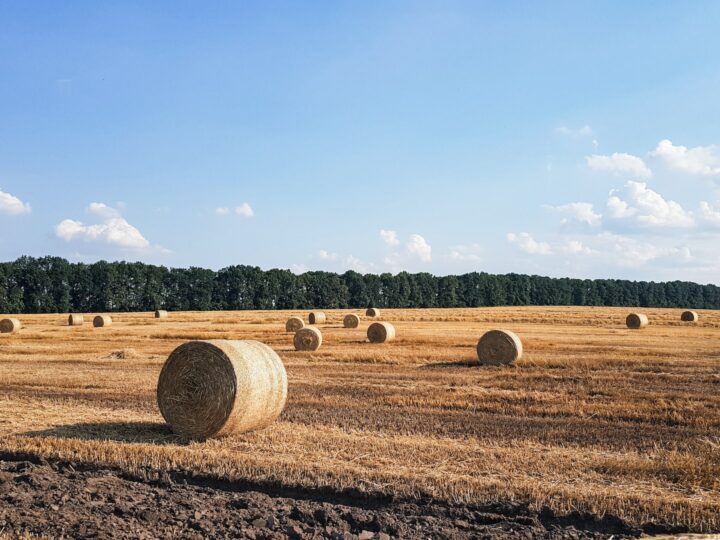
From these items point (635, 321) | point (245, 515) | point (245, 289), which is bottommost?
point (245, 515)

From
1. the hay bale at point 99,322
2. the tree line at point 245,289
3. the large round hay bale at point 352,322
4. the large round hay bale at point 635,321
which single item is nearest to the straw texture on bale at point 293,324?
the large round hay bale at point 352,322

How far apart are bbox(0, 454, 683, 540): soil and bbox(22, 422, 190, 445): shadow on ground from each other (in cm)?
208

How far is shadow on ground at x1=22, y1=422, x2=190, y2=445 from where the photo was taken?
33.6 feet

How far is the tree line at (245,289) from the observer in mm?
77000

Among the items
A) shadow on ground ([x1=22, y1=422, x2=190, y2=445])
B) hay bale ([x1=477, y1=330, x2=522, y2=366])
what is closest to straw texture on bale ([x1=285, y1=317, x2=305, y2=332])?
hay bale ([x1=477, y1=330, x2=522, y2=366])

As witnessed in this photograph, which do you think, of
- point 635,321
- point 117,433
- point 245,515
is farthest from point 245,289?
point 245,515

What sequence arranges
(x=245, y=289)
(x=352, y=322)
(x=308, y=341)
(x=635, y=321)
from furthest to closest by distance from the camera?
1. (x=245, y=289)
2. (x=352, y=322)
3. (x=635, y=321)
4. (x=308, y=341)

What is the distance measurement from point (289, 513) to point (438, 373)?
11234 millimetres

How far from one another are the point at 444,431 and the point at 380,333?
1747cm

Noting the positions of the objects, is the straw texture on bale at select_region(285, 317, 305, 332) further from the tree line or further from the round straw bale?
the tree line

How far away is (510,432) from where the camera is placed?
1090cm

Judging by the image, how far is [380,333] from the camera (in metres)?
28.4

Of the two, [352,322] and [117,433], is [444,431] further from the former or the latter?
[352,322]

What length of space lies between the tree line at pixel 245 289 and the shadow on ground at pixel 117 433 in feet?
231
